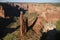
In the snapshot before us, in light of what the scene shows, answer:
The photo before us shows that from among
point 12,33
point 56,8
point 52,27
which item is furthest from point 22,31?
point 56,8

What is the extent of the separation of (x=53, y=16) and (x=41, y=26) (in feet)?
7.23

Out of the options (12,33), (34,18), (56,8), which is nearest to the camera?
(12,33)

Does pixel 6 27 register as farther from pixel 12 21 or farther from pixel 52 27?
pixel 52 27

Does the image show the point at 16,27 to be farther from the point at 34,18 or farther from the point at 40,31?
the point at 34,18

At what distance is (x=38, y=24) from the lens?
13695 mm

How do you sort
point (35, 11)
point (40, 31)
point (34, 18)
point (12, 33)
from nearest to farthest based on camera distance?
point (12, 33)
point (40, 31)
point (34, 18)
point (35, 11)

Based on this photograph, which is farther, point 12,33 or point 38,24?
point 38,24

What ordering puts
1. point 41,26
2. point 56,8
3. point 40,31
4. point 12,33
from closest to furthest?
point 12,33 < point 40,31 < point 41,26 < point 56,8

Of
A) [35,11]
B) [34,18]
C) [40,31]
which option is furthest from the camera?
[35,11]

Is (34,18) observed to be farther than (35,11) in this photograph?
No

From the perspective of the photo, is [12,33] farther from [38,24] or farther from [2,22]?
[38,24]

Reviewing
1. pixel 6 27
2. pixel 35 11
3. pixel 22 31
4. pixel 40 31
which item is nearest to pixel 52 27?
pixel 40 31

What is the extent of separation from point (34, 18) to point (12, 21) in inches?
82.4

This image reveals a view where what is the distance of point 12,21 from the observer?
13961mm
